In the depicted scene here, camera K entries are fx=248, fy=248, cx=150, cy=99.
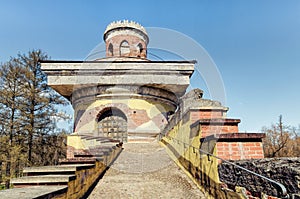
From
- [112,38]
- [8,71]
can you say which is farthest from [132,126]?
[8,71]

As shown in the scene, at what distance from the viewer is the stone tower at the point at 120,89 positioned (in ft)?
45.7

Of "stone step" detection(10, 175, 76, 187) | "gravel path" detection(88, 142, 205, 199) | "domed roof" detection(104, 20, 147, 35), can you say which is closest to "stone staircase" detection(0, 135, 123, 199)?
"stone step" detection(10, 175, 76, 187)

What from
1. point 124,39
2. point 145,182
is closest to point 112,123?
point 124,39

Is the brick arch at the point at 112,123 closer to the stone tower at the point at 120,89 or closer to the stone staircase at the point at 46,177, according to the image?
the stone tower at the point at 120,89

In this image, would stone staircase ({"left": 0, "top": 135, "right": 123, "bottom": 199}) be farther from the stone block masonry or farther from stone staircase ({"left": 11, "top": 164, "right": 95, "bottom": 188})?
the stone block masonry

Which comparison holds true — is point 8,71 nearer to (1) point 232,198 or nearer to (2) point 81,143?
(2) point 81,143

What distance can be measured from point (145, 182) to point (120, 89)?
9075 mm

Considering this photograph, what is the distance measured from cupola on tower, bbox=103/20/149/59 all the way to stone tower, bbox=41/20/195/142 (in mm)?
3781

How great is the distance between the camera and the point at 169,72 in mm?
14188

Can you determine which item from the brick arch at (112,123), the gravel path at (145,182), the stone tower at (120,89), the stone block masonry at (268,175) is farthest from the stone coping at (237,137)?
the brick arch at (112,123)

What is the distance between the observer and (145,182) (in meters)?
5.45

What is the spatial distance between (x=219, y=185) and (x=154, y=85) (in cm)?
1077

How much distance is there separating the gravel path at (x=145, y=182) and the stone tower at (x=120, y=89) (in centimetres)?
662

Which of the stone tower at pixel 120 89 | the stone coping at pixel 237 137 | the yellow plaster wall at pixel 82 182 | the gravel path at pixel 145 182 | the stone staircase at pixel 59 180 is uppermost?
the stone tower at pixel 120 89
